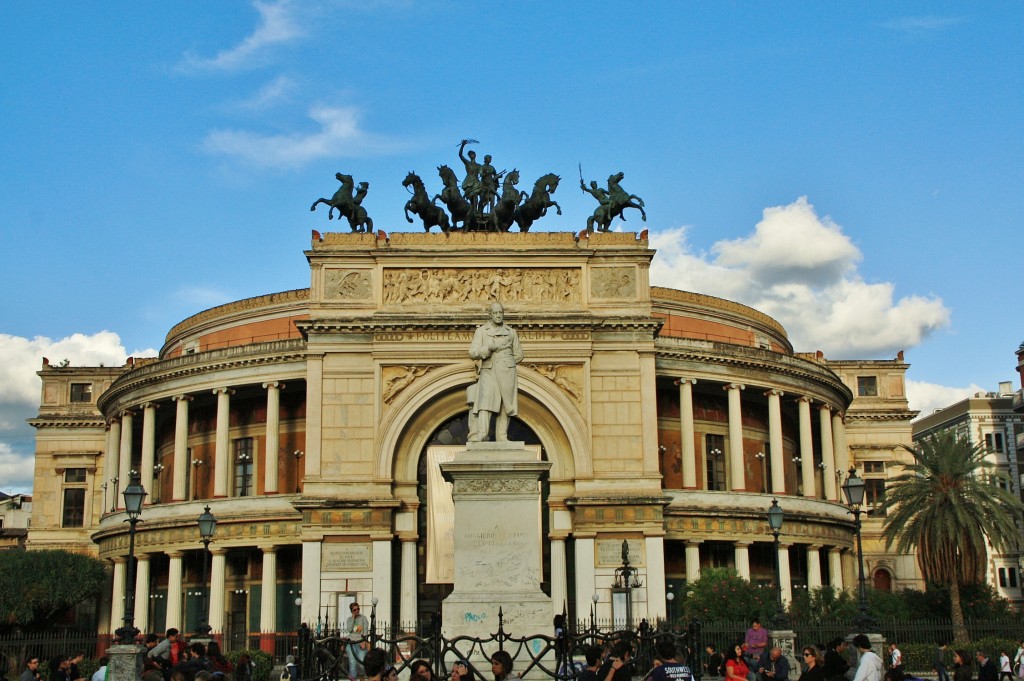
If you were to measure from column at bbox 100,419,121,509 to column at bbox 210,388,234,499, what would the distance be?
28.1ft

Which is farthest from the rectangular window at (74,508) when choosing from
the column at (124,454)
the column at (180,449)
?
the column at (180,449)

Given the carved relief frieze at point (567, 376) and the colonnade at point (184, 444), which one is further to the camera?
the colonnade at point (184, 444)

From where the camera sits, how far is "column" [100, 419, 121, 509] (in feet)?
217

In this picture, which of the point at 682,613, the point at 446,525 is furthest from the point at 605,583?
the point at 446,525

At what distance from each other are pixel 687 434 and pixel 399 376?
593 inches

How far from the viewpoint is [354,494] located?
50219 mm

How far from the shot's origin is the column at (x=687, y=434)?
5747 cm

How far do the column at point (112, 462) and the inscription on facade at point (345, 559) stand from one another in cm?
2061

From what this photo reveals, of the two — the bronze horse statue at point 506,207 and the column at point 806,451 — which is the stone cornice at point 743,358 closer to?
the column at point 806,451

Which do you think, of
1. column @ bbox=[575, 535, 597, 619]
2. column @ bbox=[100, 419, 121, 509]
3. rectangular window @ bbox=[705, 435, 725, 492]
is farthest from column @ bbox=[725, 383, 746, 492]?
column @ bbox=[100, 419, 121, 509]

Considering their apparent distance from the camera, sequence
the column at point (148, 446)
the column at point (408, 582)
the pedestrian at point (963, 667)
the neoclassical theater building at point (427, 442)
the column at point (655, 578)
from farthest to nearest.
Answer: the column at point (148, 446) < the neoclassical theater building at point (427, 442) < the column at point (408, 582) < the column at point (655, 578) < the pedestrian at point (963, 667)

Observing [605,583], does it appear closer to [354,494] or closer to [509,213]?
[354,494]

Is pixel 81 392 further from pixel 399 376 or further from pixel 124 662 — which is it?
pixel 124 662

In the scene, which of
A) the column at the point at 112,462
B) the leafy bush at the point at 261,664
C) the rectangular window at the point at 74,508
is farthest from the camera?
the rectangular window at the point at 74,508
